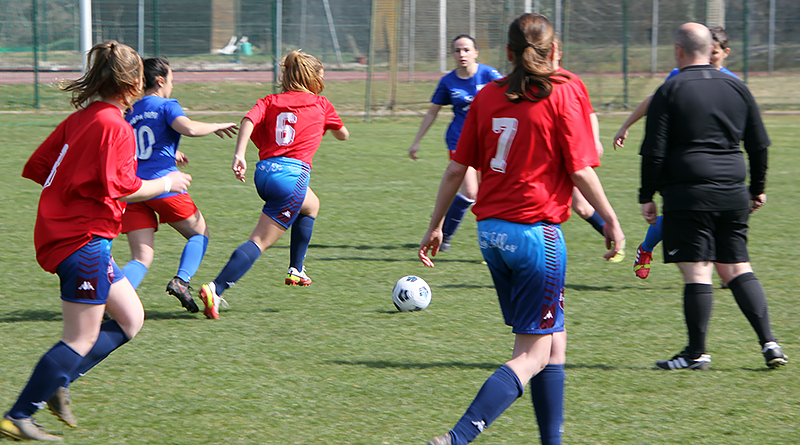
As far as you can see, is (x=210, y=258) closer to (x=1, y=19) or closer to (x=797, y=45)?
(x=1, y=19)

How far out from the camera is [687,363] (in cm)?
485

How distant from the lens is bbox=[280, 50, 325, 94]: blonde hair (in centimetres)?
619

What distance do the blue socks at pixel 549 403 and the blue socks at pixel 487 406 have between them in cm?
14

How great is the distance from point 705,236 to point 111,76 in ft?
10.5

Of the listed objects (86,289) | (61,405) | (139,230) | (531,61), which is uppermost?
(531,61)

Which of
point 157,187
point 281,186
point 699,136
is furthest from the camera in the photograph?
point 281,186

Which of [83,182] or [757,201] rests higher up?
[83,182]

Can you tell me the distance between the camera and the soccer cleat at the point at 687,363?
4832mm

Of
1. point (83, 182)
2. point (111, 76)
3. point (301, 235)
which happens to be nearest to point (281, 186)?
point (301, 235)

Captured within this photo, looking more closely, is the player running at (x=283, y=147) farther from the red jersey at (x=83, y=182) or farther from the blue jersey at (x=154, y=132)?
the red jersey at (x=83, y=182)

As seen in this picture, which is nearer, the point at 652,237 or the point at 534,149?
the point at 534,149

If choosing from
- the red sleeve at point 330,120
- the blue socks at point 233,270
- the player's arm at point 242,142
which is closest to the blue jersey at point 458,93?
the red sleeve at point 330,120

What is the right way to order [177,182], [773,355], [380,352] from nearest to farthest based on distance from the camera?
[177,182], [773,355], [380,352]

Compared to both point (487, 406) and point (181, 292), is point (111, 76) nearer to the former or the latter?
point (487, 406)
